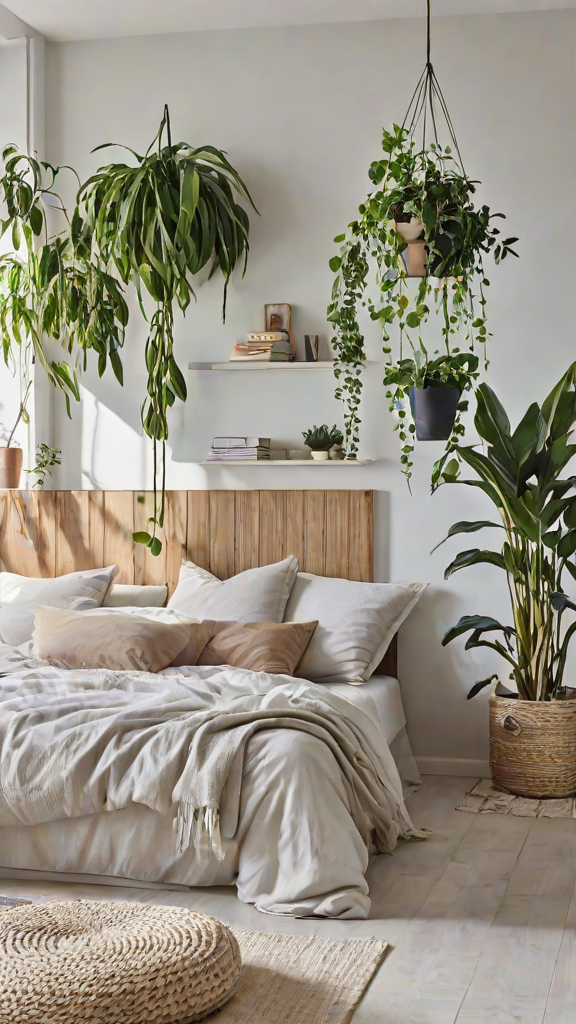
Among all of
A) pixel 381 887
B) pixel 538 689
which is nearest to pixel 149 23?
pixel 538 689

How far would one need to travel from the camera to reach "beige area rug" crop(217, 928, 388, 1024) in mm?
2049

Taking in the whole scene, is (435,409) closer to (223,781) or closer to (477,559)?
(477,559)

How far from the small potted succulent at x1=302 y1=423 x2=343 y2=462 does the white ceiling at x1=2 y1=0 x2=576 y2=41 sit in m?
1.74

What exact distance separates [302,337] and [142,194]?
35.0 inches

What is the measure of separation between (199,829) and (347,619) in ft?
4.47

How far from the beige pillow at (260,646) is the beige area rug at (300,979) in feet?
4.19

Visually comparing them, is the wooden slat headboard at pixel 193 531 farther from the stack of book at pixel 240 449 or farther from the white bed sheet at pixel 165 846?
the white bed sheet at pixel 165 846

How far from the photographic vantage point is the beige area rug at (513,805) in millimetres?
3524

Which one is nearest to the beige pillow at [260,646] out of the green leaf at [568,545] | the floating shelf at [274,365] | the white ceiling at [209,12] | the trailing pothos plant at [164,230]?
the trailing pothos plant at [164,230]

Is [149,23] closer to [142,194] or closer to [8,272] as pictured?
[142,194]

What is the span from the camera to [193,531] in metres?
4.40

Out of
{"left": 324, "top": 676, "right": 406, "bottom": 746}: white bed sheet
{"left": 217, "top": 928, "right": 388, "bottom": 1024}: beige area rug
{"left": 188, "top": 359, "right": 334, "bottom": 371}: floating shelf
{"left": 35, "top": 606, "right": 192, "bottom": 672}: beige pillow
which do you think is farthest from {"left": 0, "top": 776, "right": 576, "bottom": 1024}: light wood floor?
{"left": 188, "top": 359, "right": 334, "bottom": 371}: floating shelf

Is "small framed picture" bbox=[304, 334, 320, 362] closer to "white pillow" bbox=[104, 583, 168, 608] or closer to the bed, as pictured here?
"white pillow" bbox=[104, 583, 168, 608]

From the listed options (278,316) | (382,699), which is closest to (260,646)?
(382,699)
